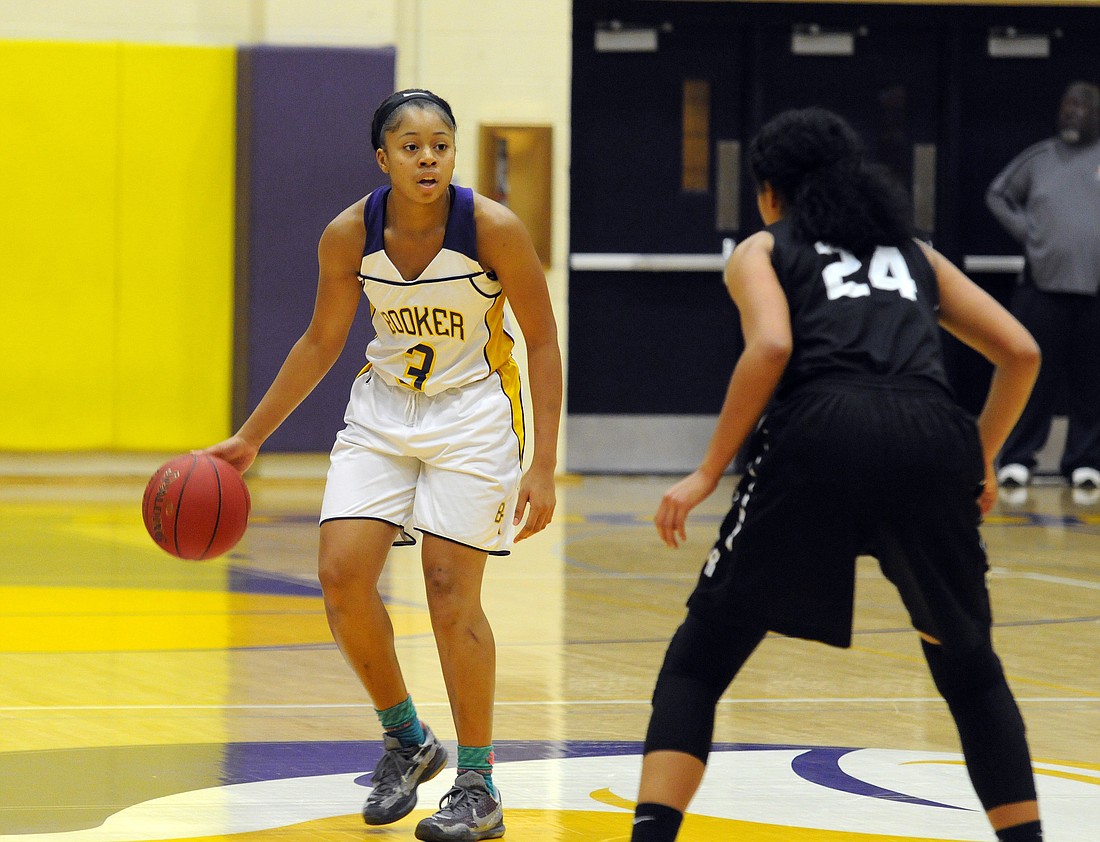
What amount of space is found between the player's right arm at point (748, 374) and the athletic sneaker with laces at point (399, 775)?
2.97 ft

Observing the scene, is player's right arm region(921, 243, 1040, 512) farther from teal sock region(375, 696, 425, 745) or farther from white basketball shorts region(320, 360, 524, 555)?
teal sock region(375, 696, 425, 745)

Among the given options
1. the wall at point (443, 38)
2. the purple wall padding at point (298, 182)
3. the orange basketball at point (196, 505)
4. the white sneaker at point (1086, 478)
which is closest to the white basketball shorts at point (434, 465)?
the orange basketball at point (196, 505)

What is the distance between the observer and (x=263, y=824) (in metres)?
3.51

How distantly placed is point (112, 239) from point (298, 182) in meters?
1.19

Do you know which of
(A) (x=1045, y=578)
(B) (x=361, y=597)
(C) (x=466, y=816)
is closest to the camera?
(C) (x=466, y=816)

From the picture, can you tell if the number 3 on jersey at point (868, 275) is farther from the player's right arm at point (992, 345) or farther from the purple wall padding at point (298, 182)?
the purple wall padding at point (298, 182)

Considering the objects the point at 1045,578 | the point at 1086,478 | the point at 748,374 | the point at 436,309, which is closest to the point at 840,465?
the point at 748,374

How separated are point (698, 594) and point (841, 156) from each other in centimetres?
80

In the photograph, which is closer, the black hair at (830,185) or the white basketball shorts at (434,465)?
the black hair at (830,185)

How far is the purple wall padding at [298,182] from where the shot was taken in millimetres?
10922

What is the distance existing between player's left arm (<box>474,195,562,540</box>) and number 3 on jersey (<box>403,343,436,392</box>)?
20 centimetres

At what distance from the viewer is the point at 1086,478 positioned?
1128cm

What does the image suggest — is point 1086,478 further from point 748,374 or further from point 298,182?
point 748,374

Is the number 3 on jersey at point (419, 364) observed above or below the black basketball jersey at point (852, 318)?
below
